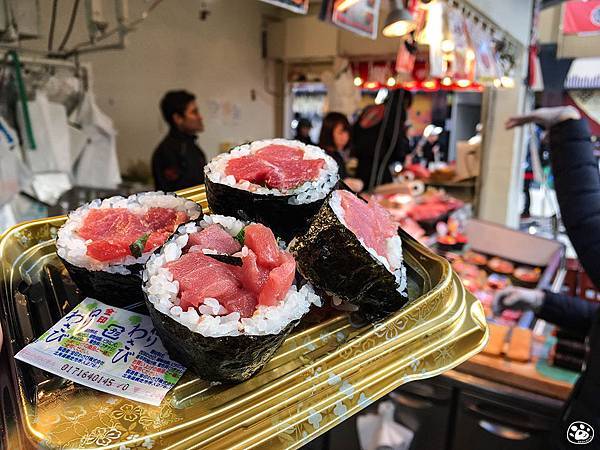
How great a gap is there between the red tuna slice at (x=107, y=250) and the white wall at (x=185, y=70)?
8.62 feet

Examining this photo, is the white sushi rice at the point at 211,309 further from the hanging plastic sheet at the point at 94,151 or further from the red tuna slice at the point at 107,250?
the hanging plastic sheet at the point at 94,151

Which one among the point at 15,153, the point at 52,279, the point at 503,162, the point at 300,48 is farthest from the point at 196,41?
the point at 52,279

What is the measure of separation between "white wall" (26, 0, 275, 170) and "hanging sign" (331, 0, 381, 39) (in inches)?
67.9

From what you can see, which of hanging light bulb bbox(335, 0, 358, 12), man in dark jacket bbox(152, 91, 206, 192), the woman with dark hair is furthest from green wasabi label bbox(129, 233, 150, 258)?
the woman with dark hair

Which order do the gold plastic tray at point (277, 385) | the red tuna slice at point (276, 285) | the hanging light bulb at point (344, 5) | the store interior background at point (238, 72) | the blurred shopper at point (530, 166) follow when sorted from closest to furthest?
the gold plastic tray at point (277, 385) < the red tuna slice at point (276, 285) < the hanging light bulb at point (344, 5) < the store interior background at point (238, 72) < the blurred shopper at point (530, 166)

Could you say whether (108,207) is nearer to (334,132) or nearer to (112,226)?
(112,226)

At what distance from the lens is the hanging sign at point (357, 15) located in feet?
8.03

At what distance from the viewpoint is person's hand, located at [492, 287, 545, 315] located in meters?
2.47

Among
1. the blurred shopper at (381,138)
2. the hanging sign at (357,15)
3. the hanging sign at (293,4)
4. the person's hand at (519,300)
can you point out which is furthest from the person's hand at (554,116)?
the blurred shopper at (381,138)

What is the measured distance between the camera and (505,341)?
7.93 feet

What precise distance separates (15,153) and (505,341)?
2939mm

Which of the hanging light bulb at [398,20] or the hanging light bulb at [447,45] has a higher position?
the hanging light bulb at [398,20]

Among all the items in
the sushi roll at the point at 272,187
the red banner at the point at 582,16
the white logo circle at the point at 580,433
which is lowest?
the white logo circle at the point at 580,433

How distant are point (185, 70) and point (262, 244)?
4.69 metres
